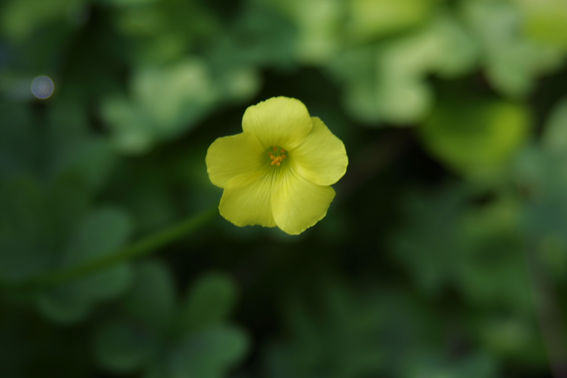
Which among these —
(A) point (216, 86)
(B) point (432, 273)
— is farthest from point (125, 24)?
(B) point (432, 273)

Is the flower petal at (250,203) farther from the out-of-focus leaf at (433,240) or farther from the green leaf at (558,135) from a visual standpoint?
the green leaf at (558,135)

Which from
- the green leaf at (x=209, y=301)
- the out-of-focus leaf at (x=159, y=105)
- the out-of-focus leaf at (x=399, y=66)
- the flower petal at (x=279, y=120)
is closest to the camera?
the flower petal at (x=279, y=120)

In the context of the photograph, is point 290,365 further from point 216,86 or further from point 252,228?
point 216,86

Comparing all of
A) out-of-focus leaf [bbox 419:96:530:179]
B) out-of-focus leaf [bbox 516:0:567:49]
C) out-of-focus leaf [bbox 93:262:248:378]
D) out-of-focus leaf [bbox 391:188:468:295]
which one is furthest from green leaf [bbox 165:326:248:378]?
out-of-focus leaf [bbox 516:0:567:49]

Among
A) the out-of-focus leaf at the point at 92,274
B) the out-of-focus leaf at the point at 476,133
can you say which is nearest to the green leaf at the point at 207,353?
the out-of-focus leaf at the point at 92,274

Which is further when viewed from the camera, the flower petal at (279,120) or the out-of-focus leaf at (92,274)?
the out-of-focus leaf at (92,274)
